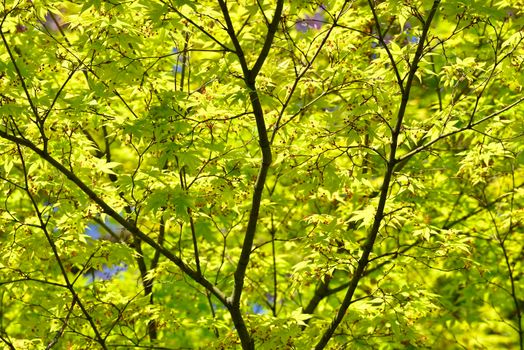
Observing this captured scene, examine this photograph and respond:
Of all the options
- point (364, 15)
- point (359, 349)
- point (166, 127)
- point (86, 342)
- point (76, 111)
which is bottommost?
point (359, 349)

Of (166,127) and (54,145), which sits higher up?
(54,145)

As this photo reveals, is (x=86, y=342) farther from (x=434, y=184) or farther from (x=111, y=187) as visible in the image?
(x=434, y=184)

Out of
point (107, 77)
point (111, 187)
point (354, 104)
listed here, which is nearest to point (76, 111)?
point (107, 77)

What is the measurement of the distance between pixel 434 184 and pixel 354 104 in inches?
111

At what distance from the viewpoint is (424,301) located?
489cm

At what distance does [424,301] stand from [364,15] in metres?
2.97

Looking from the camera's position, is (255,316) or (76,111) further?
(255,316)

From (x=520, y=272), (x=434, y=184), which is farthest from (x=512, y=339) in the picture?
(x=434, y=184)

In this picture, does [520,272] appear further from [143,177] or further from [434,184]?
[143,177]

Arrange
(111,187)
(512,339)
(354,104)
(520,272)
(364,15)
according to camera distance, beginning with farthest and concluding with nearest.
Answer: (512,339), (520,272), (364,15), (111,187), (354,104)

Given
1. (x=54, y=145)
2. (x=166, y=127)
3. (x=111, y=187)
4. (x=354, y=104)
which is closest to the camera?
(x=166, y=127)

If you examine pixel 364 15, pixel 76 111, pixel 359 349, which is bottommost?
pixel 359 349

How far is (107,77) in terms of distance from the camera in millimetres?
4273

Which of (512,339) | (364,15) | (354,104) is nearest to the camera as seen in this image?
(354,104)
